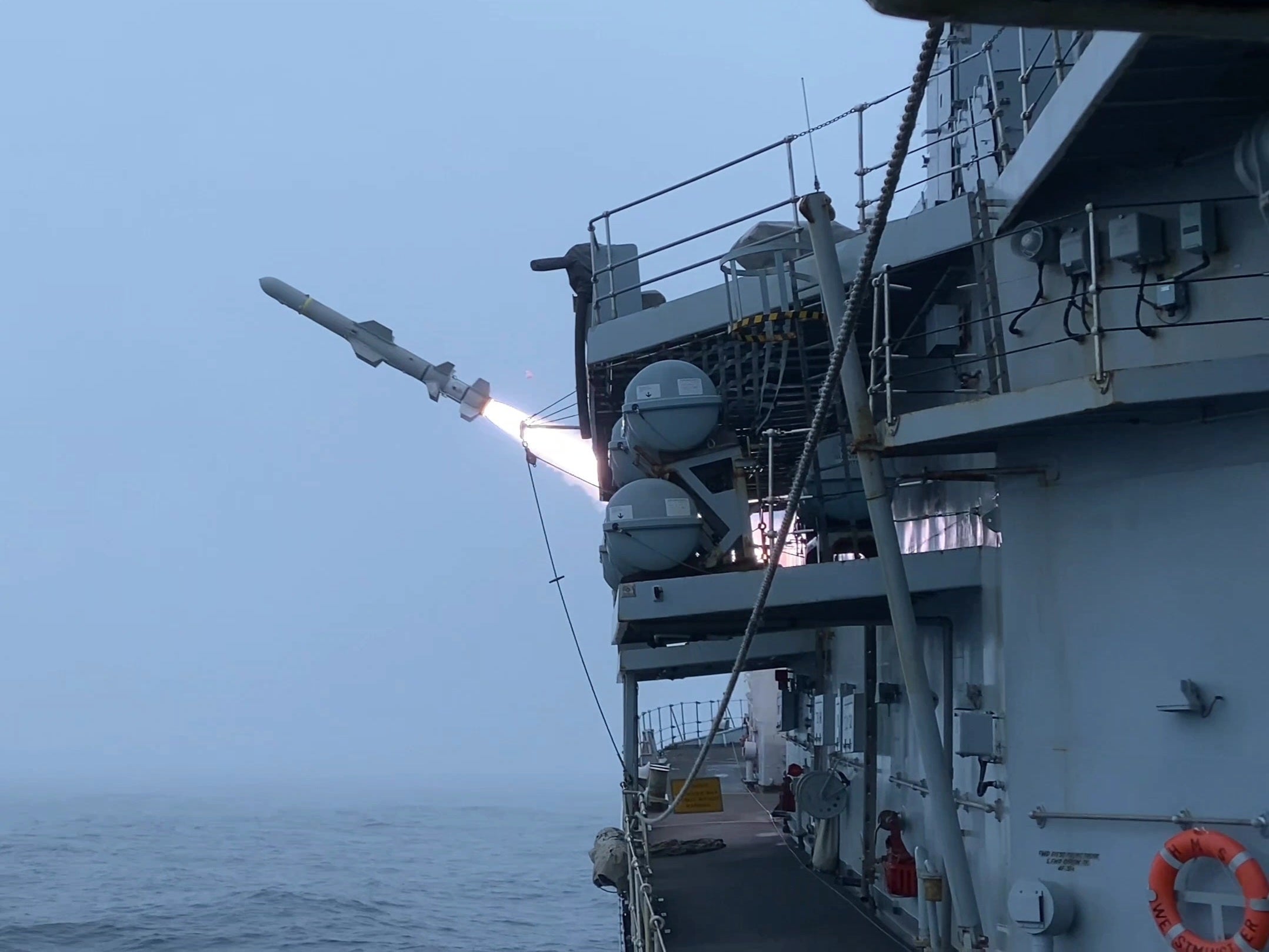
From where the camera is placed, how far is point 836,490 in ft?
35.3

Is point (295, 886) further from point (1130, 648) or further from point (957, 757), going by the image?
point (1130, 648)

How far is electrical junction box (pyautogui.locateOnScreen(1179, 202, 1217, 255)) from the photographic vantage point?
5.49 m

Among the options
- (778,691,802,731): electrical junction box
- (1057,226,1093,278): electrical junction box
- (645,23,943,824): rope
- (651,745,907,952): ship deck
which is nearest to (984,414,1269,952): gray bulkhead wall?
(1057,226,1093,278): electrical junction box

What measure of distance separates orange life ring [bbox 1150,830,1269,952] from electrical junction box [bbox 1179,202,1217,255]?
7.79 ft

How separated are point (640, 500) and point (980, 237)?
3182 millimetres

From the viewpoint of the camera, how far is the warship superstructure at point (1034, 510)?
5297 millimetres

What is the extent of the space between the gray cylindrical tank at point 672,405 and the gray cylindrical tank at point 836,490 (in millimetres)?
1137

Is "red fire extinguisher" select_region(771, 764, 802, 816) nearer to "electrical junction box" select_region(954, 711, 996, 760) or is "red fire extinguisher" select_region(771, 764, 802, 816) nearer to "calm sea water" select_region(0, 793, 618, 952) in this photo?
"electrical junction box" select_region(954, 711, 996, 760)

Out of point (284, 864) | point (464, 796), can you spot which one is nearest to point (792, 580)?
point (284, 864)

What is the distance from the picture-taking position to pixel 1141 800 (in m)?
5.63

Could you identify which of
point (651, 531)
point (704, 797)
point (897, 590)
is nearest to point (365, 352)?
point (704, 797)

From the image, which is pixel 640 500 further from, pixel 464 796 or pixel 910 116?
pixel 464 796

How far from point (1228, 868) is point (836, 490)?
19.0ft

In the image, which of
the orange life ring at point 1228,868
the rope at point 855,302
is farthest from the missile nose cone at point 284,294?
the orange life ring at point 1228,868
